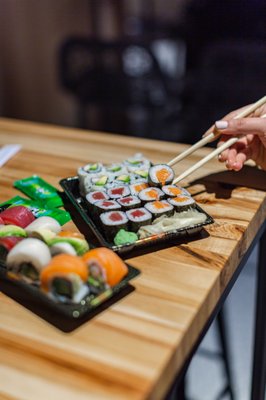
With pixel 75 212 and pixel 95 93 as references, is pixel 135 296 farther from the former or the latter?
pixel 95 93

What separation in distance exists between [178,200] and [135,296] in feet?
0.92

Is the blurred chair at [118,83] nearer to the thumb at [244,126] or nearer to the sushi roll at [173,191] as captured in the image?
the thumb at [244,126]

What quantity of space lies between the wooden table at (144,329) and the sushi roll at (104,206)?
130mm

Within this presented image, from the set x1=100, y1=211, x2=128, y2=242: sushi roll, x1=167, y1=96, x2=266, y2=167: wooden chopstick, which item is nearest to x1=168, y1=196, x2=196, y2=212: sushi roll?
x1=100, y1=211, x2=128, y2=242: sushi roll

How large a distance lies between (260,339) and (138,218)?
720mm

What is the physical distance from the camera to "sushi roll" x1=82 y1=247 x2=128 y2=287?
97 centimetres

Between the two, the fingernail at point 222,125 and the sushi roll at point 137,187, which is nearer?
the sushi roll at point 137,187

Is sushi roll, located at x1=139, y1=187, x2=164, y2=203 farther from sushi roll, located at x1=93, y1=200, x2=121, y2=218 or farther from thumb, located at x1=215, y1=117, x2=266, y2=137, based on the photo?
thumb, located at x1=215, y1=117, x2=266, y2=137

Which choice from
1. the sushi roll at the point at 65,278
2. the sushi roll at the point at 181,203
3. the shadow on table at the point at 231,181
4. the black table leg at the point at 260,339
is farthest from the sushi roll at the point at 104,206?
the black table leg at the point at 260,339

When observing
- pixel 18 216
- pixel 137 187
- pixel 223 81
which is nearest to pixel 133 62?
pixel 223 81

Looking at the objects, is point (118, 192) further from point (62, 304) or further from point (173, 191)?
point (62, 304)

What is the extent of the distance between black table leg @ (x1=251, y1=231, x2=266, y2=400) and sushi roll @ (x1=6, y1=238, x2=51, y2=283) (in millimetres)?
809

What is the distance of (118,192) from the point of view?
4.16ft

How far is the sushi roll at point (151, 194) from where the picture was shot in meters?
1.22
